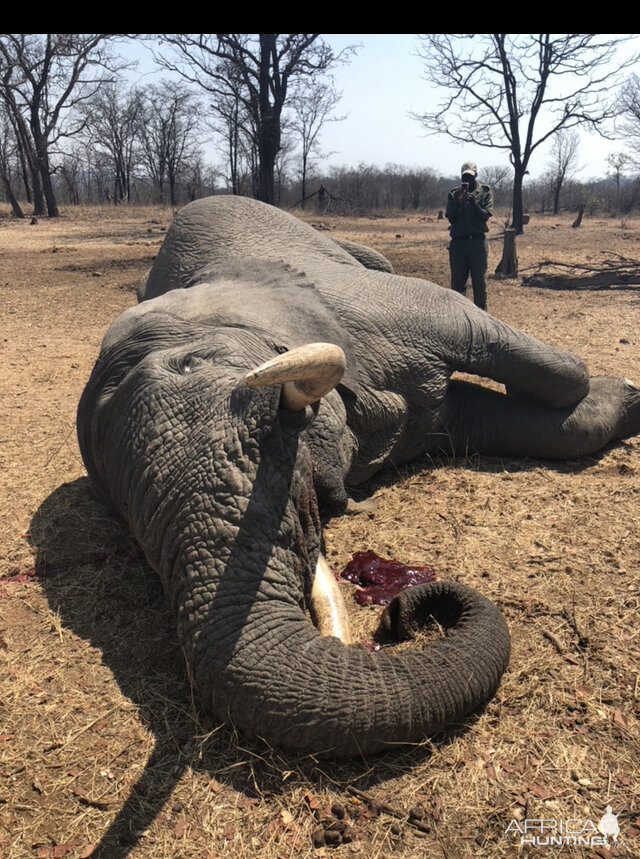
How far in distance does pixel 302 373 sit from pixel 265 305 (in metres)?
1.47

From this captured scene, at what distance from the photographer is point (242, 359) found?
307cm

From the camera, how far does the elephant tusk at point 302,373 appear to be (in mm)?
2373

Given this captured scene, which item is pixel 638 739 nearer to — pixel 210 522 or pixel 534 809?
pixel 534 809

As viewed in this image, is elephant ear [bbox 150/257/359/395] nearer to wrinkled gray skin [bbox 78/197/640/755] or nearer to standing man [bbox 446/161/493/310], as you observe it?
wrinkled gray skin [bbox 78/197/640/755]

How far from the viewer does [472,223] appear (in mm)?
9312

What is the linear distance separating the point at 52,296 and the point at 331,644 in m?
9.78

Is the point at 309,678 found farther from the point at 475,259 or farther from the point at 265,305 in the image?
the point at 475,259

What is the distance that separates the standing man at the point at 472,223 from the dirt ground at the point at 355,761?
4764 mm

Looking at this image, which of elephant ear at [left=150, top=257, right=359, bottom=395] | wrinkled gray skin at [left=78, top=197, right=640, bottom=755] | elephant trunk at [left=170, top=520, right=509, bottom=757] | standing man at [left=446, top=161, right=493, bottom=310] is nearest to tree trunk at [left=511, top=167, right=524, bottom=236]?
standing man at [left=446, top=161, right=493, bottom=310]

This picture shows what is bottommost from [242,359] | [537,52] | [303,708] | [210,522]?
[303,708]

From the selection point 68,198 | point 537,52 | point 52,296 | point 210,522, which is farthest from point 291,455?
point 68,198

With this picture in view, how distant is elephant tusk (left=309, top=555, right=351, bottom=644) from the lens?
2748 mm

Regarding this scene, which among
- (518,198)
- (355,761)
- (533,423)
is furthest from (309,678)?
(518,198)

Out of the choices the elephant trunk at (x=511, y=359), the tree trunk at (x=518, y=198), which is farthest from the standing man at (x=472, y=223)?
the tree trunk at (x=518, y=198)
